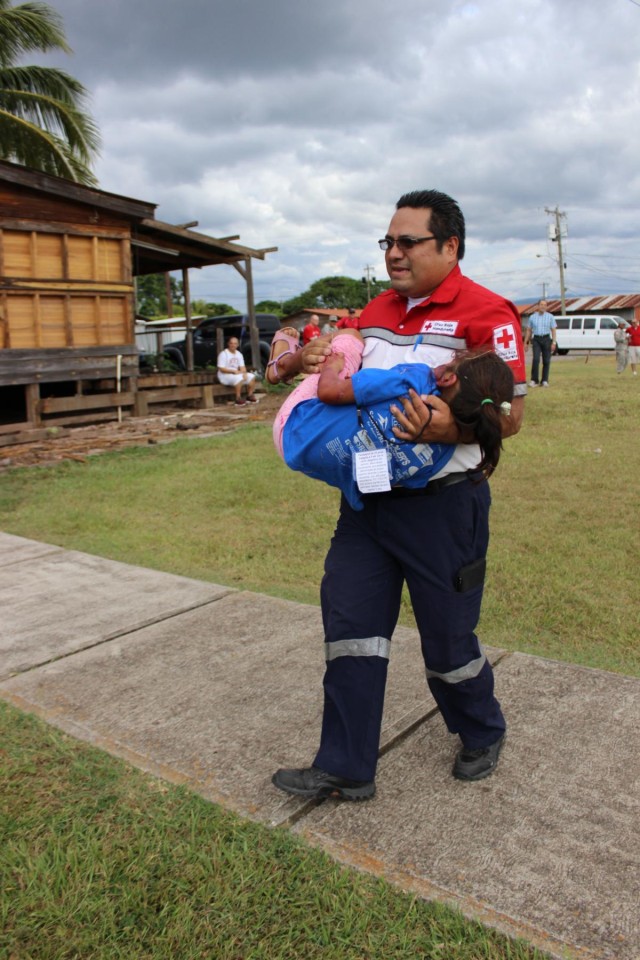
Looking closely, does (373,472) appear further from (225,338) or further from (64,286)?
(225,338)

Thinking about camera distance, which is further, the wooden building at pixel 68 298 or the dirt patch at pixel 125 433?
the wooden building at pixel 68 298

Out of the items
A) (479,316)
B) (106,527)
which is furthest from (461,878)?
(106,527)

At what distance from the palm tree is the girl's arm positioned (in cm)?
1805

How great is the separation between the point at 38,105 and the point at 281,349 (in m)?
19.1

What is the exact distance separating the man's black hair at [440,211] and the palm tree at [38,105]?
1786 centimetres

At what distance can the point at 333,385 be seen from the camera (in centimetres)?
234

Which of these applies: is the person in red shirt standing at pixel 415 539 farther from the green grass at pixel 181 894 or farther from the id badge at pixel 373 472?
the green grass at pixel 181 894

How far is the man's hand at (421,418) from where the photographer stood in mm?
2236

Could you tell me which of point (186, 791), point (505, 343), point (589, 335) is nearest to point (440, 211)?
point (505, 343)

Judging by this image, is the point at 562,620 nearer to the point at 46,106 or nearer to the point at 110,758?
the point at 110,758

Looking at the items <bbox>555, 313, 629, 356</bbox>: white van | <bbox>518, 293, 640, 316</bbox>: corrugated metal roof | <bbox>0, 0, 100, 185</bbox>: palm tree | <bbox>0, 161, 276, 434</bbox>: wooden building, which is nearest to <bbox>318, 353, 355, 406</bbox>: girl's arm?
<bbox>0, 161, 276, 434</bbox>: wooden building

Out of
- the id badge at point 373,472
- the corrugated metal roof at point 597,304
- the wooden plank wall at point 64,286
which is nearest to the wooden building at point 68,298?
the wooden plank wall at point 64,286

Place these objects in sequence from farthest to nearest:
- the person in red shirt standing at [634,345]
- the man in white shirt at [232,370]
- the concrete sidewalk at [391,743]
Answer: the person in red shirt standing at [634,345] → the man in white shirt at [232,370] → the concrete sidewalk at [391,743]

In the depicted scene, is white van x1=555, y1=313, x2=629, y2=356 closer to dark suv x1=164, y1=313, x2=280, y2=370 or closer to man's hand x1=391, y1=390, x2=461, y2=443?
dark suv x1=164, y1=313, x2=280, y2=370
